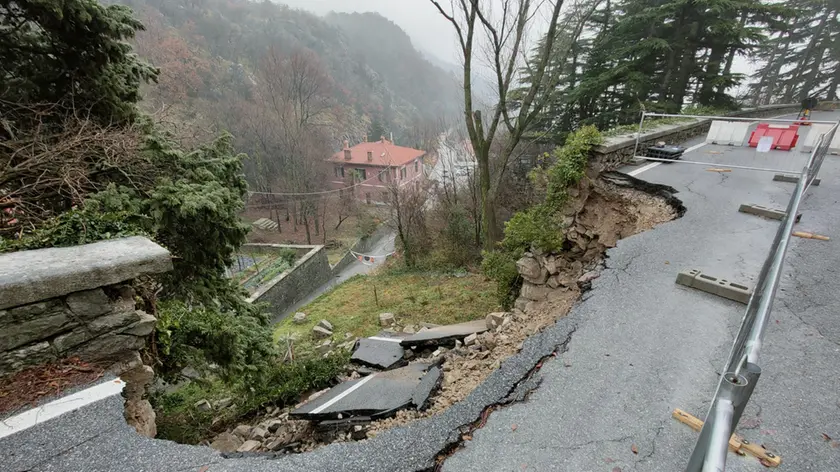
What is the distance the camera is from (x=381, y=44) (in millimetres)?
74438

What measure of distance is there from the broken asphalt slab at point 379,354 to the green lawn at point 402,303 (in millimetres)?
3387

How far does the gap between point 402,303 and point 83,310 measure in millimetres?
9650

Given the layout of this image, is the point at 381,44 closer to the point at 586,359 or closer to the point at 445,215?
the point at 445,215

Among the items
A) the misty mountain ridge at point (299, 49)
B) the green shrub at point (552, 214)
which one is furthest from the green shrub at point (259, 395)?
the misty mountain ridge at point (299, 49)

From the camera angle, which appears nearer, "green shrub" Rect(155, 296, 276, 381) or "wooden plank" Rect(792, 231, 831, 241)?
"green shrub" Rect(155, 296, 276, 381)

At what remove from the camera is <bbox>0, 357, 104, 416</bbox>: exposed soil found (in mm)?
2236

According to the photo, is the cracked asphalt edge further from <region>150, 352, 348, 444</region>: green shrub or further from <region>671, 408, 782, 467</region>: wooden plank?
<region>150, 352, 348, 444</region>: green shrub

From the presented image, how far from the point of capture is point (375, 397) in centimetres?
372

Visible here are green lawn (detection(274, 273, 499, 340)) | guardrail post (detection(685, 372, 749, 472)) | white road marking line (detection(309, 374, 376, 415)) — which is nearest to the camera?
guardrail post (detection(685, 372, 749, 472))

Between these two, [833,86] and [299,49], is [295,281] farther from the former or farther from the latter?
[299,49]

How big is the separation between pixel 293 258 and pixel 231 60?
37571mm

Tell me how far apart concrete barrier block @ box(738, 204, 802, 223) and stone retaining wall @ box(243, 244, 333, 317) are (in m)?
13.5

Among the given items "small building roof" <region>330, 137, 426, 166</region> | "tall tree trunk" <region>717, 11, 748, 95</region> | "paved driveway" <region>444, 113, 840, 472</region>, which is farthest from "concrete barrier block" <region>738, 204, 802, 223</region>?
"small building roof" <region>330, 137, 426, 166</region>

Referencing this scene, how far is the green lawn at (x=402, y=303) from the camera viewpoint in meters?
9.98
